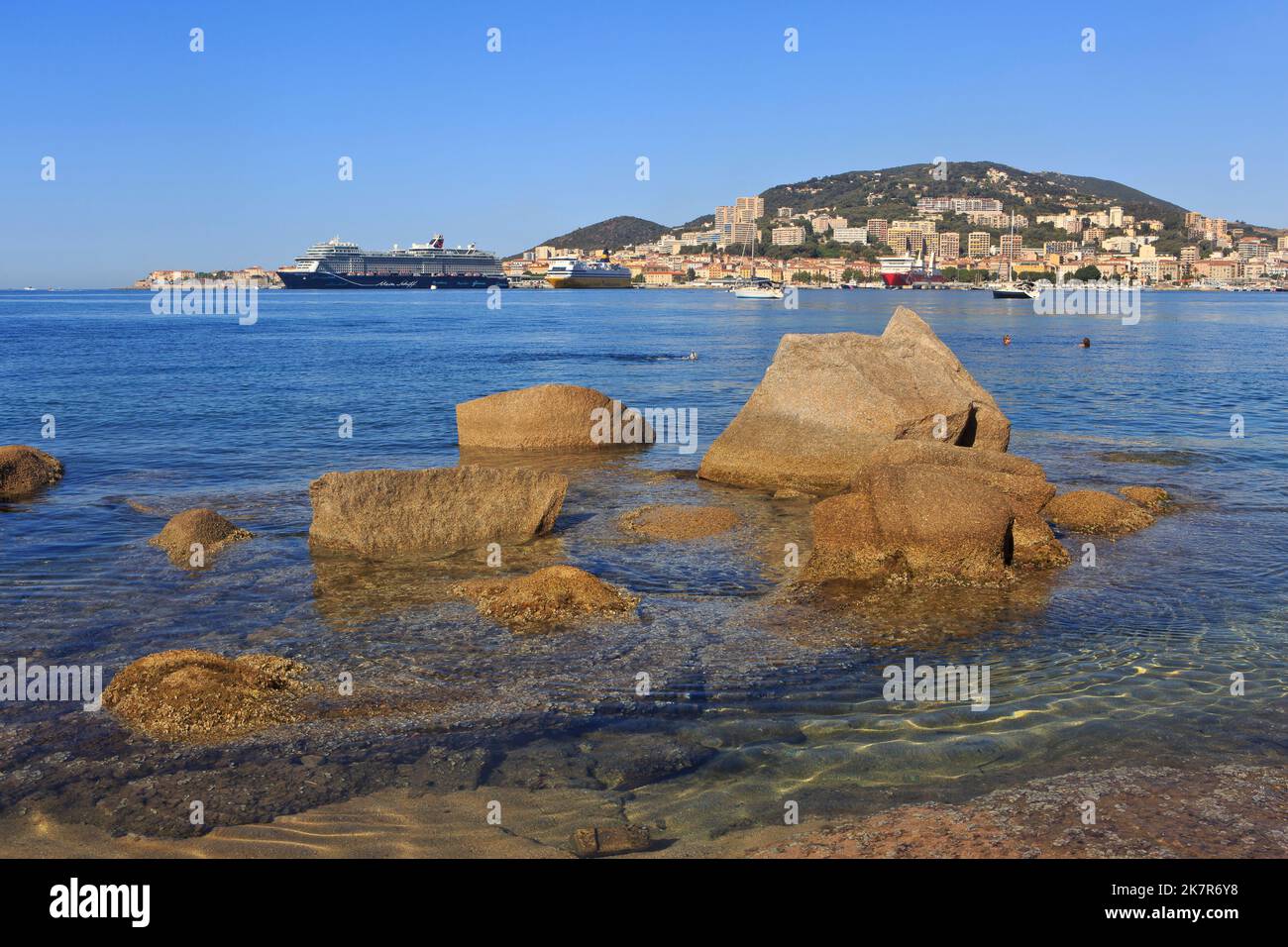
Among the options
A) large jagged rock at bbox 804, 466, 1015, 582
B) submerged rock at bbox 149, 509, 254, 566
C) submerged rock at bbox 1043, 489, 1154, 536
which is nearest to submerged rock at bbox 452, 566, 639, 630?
large jagged rock at bbox 804, 466, 1015, 582

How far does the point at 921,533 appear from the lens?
9969 millimetres

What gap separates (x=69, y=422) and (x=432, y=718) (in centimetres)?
1923

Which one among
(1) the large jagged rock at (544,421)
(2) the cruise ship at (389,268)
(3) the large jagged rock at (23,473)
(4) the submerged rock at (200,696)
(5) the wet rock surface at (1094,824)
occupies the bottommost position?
(5) the wet rock surface at (1094,824)

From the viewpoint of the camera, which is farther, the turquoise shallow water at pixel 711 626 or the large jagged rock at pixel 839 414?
the large jagged rock at pixel 839 414

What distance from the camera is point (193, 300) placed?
12331 cm

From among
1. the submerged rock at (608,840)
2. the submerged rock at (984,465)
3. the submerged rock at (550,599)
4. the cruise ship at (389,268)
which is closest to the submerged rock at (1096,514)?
the submerged rock at (984,465)

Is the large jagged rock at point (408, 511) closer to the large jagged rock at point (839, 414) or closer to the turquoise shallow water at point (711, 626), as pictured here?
the turquoise shallow water at point (711, 626)

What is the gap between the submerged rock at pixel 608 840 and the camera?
207 inches

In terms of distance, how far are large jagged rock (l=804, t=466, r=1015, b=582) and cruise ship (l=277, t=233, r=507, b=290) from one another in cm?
Result: 16896

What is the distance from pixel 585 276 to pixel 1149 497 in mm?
179329

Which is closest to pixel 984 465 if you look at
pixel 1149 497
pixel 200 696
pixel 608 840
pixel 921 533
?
pixel 921 533

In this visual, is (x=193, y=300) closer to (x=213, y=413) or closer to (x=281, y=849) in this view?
(x=213, y=413)

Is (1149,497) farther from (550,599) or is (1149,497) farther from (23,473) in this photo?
(23,473)

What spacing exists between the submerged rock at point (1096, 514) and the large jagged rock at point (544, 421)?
825 cm
